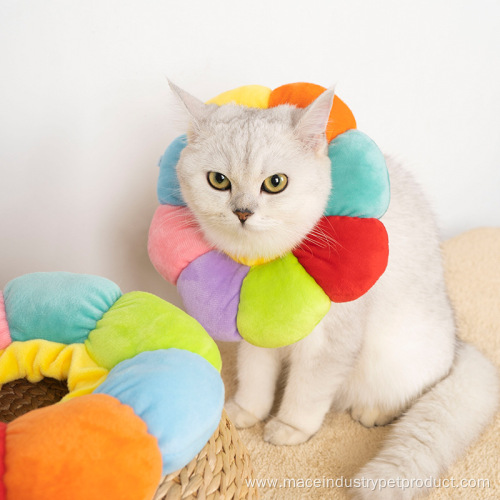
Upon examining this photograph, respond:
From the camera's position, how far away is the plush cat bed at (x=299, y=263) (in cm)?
95

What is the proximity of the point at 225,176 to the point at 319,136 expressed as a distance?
206 millimetres

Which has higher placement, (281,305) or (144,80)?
(144,80)

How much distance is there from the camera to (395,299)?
120cm

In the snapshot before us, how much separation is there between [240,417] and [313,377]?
273 mm

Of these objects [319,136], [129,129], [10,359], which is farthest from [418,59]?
[10,359]

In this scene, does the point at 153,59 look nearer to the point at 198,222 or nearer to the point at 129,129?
the point at 129,129

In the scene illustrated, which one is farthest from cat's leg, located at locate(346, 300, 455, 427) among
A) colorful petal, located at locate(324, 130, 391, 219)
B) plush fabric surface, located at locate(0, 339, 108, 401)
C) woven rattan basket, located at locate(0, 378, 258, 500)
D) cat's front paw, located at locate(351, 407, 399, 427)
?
plush fabric surface, located at locate(0, 339, 108, 401)

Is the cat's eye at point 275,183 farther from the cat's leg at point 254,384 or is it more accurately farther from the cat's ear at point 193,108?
the cat's leg at point 254,384

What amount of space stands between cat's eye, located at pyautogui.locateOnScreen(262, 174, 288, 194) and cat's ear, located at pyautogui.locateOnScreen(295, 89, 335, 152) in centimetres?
10

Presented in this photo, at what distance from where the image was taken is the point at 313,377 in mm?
1154

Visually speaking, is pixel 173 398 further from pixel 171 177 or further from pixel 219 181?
pixel 171 177

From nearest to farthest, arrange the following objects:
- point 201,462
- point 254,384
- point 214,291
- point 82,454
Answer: point 82,454 → point 201,462 → point 214,291 → point 254,384

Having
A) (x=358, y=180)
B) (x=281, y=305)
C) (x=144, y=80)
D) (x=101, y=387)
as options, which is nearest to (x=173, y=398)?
(x=101, y=387)

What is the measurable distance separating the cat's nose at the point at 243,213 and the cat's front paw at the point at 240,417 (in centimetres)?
62
